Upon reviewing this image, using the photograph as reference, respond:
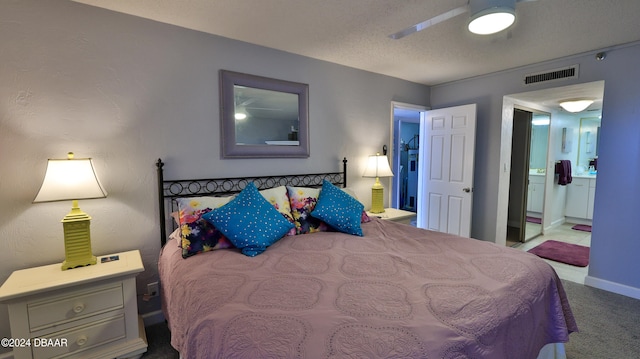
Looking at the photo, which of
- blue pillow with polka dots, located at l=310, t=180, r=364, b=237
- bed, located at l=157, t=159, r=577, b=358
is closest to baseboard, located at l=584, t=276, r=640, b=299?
bed, located at l=157, t=159, r=577, b=358

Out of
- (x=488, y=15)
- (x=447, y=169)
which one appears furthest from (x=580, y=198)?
(x=488, y=15)

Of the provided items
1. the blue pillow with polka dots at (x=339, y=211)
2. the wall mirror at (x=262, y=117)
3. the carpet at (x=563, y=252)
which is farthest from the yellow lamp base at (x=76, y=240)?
the carpet at (x=563, y=252)

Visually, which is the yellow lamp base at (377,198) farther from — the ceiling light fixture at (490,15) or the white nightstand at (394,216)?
the ceiling light fixture at (490,15)

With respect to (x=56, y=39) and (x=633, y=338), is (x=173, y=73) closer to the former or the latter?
(x=56, y=39)

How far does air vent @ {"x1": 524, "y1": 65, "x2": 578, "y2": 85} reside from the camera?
9.75ft

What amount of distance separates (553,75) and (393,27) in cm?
210

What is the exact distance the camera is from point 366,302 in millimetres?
1221

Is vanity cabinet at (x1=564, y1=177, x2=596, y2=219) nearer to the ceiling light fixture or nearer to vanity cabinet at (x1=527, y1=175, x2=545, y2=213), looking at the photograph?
vanity cabinet at (x1=527, y1=175, x2=545, y2=213)

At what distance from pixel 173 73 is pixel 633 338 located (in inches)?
158

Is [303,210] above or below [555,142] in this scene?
below

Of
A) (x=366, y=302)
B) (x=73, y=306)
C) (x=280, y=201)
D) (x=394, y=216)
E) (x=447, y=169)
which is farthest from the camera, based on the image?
(x=447, y=169)

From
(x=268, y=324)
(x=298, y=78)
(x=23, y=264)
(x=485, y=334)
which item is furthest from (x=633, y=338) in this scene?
(x=23, y=264)

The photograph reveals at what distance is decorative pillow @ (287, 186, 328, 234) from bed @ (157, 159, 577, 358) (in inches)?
10.9

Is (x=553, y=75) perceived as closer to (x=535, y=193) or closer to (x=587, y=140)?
(x=535, y=193)
